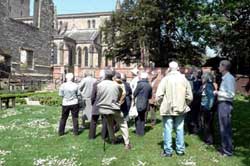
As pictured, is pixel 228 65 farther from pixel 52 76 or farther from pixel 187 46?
pixel 52 76

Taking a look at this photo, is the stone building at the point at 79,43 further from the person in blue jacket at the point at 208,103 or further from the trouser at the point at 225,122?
the trouser at the point at 225,122

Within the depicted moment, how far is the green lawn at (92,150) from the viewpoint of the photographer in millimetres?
8752

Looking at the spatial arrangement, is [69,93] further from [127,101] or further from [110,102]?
[110,102]

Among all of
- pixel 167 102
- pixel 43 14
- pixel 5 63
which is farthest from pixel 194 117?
pixel 43 14

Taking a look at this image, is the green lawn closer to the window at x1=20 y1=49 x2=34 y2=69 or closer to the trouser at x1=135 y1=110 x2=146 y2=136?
the trouser at x1=135 y1=110 x2=146 y2=136

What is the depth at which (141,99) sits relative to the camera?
37.3 feet

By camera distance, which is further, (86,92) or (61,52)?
(61,52)

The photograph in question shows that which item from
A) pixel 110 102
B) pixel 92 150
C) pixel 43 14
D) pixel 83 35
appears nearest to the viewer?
pixel 110 102

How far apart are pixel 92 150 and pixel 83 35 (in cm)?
7648

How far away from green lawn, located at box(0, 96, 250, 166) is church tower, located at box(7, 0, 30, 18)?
77748 millimetres

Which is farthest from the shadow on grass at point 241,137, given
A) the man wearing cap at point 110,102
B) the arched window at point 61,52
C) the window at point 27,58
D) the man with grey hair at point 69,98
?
the arched window at point 61,52

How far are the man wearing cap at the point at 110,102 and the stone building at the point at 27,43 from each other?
95.5ft

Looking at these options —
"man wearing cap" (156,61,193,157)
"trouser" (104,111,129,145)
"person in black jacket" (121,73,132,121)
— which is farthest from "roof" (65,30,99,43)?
"man wearing cap" (156,61,193,157)

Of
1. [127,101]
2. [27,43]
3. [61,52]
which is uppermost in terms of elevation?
[61,52]
